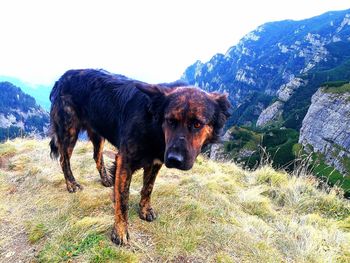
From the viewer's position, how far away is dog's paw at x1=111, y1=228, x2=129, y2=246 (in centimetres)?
506

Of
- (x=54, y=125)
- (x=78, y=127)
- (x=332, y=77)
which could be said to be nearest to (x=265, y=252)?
(x=78, y=127)

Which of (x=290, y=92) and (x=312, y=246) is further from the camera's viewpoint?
(x=290, y=92)

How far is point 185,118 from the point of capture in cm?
442

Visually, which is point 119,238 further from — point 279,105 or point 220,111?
point 279,105

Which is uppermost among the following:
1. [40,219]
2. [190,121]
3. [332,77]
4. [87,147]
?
[190,121]

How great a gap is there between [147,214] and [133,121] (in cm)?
177

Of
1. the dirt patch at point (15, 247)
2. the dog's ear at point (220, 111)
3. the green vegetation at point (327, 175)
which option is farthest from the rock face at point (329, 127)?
the dirt patch at point (15, 247)

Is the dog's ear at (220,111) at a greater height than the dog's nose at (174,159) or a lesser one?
greater

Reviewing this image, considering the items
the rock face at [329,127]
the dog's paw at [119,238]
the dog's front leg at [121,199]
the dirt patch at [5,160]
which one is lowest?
the rock face at [329,127]

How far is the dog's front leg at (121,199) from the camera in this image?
5117 mm

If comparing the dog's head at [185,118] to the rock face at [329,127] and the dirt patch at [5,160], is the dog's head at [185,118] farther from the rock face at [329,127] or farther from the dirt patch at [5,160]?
the rock face at [329,127]

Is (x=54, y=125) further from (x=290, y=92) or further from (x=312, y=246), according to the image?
(x=290, y=92)

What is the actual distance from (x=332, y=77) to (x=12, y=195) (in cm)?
17416

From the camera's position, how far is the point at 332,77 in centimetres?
16150
